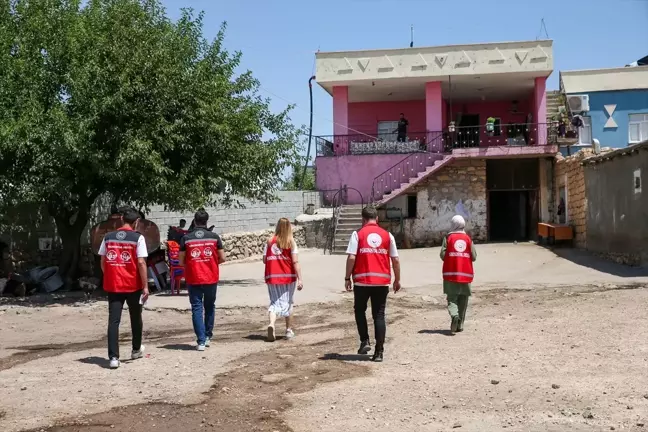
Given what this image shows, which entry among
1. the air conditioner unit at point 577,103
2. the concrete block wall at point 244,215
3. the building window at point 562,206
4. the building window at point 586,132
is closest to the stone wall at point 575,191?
the building window at point 562,206

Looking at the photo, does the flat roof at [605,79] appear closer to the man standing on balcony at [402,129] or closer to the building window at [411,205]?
the man standing on balcony at [402,129]

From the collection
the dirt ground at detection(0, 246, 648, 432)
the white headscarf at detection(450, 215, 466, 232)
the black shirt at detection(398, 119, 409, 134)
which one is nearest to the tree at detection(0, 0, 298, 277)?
the dirt ground at detection(0, 246, 648, 432)

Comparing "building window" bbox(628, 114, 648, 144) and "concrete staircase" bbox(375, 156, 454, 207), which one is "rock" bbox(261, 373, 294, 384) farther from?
"building window" bbox(628, 114, 648, 144)

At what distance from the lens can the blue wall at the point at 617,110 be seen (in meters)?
31.1

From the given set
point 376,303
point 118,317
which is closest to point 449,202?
point 376,303

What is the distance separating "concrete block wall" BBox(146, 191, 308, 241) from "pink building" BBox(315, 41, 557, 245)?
246 centimetres

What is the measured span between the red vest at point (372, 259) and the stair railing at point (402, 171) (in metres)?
18.8

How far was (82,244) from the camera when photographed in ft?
59.1

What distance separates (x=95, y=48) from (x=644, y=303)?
10.7 meters

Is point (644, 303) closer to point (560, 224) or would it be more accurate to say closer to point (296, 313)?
point (296, 313)

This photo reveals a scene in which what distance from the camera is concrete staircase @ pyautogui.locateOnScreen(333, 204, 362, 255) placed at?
24.9 metres

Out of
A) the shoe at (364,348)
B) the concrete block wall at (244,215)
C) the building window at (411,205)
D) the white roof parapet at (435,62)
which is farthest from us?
the white roof parapet at (435,62)

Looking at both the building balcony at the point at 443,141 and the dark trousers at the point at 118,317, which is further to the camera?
the building balcony at the point at 443,141

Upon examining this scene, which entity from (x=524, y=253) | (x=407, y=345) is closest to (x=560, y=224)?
(x=524, y=253)
